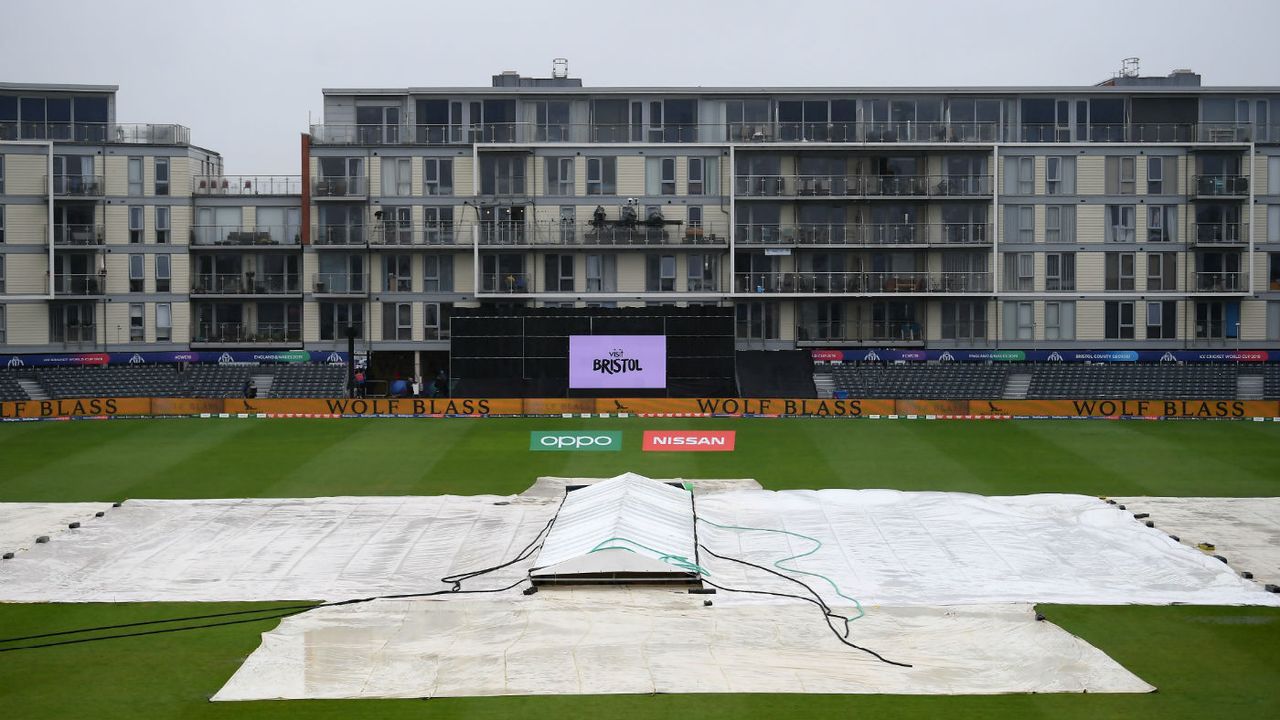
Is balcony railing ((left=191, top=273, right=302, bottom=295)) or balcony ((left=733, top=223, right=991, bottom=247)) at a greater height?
balcony ((left=733, top=223, right=991, bottom=247))

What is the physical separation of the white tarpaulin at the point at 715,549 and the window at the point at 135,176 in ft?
129

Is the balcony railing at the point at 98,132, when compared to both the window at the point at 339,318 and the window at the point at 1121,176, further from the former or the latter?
the window at the point at 1121,176

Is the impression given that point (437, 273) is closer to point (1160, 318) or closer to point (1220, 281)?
point (1160, 318)

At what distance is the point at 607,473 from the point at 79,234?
133ft

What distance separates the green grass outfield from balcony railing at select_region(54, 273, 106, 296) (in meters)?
15.1

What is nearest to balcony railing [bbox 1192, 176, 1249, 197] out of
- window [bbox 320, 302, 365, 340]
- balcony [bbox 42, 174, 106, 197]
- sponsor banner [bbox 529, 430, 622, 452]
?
sponsor banner [bbox 529, 430, 622, 452]

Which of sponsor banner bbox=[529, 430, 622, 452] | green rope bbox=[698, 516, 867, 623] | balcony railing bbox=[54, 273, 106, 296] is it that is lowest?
green rope bbox=[698, 516, 867, 623]

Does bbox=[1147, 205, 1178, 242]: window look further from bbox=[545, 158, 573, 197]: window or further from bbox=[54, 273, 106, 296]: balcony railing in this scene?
bbox=[54, 273, 106, 296]: balcony railing

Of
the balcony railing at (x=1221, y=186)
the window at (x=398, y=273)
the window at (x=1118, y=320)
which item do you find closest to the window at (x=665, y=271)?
the window at (x=398, y=273)

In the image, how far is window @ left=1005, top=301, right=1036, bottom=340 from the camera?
70688 mm

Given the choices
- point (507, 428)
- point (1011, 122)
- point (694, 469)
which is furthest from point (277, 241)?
point (1011, 122)

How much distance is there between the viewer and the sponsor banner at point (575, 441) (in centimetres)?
5012

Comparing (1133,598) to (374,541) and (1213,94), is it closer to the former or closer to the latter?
(374,541)

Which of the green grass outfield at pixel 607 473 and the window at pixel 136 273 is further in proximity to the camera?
the window at pixel 136 273
